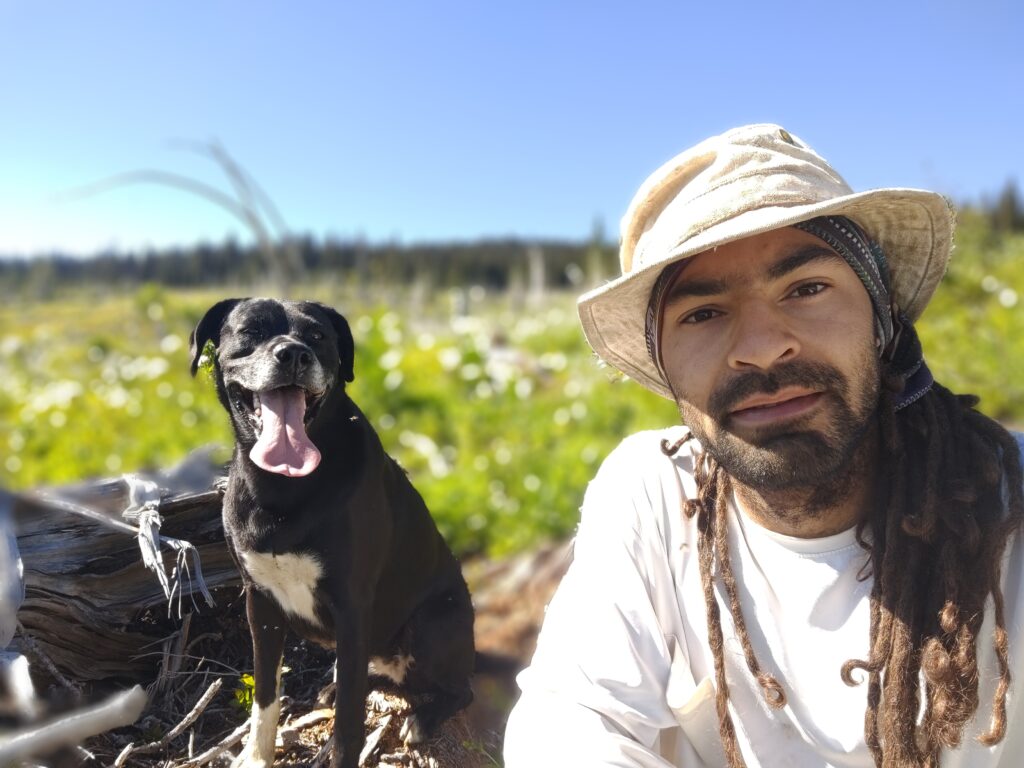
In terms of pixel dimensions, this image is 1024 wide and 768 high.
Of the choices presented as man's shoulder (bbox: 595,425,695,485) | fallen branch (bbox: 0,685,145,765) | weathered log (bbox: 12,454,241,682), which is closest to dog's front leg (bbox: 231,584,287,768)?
weathered log (bbox: 12,454,241,682)

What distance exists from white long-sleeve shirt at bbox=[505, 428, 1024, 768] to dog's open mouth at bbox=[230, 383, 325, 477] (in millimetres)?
776

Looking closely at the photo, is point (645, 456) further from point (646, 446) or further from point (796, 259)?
point (796, 259)

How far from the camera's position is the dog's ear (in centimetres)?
225

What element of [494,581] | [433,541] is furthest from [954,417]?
[494,581]

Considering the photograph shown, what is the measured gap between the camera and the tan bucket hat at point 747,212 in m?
2.11

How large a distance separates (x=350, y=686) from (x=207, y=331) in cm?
93

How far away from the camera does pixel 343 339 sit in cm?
225

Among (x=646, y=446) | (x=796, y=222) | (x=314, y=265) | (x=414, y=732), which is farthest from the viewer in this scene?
(x=314, y=265)

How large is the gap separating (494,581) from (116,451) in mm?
6902

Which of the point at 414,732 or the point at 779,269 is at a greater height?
the point at 779,269

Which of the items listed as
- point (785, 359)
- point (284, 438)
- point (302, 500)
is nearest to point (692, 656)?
point (785, 359)

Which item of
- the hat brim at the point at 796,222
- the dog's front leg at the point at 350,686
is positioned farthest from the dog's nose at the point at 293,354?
the hat brim at the point at 796,222

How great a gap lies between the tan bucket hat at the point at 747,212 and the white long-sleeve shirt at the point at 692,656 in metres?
0.60

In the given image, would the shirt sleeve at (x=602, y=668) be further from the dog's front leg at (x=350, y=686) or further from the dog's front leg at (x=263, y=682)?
the dog's front leg at (x=263, y=682)
